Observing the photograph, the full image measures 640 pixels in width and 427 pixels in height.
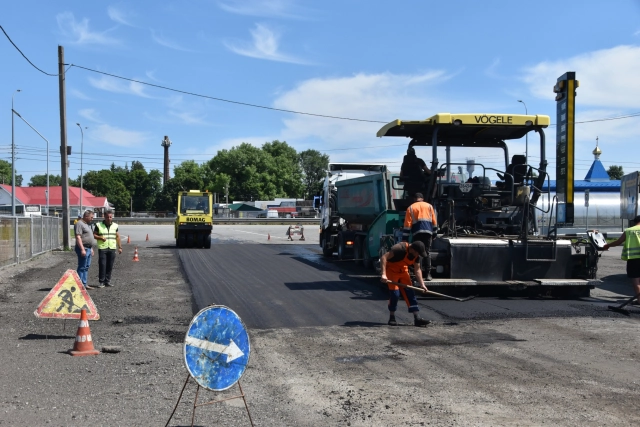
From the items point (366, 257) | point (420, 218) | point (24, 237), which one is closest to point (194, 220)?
point (24, 237)

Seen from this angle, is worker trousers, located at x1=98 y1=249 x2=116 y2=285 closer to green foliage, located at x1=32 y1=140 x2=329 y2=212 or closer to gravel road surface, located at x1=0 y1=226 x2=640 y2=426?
gravel road surface, located at x1=0 y1=226 x2=640 y2=426

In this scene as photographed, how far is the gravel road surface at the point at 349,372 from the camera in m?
5.51

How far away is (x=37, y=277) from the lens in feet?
54.3

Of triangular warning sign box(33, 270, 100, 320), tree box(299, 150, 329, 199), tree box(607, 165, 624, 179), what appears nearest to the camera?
triangular warning sign box(33, 270, 100, 320)

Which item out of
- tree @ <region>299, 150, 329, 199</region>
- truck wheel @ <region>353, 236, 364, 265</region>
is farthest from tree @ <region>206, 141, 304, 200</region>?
truck wheel @ <region>353, 236, 364, 265</region>

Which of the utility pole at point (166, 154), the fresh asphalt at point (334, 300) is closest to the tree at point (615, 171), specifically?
the utility pole at point (166, 154)

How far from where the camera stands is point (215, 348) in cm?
492

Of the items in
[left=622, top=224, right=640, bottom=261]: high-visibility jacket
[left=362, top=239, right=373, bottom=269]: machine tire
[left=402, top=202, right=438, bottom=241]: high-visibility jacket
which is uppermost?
[left=402, top=202, right=438, bottom=241]: high-visibility jacket

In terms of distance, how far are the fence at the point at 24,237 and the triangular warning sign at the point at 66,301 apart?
9.31m

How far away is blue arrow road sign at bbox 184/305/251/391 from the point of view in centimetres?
481

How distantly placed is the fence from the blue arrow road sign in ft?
46.2

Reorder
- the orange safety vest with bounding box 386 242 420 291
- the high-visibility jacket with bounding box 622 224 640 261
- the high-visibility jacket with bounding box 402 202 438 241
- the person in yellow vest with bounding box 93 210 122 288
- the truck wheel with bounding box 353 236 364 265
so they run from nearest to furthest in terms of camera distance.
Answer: the orange safety vest with bounding box 386 242 420 291, the high-visibility jacket with bounding box 622 224 640 261, the high-visibility jacket with bounding box 402 202 438 241, the person in yellow vest with bounding box 93 210 122 288, the truck wheel with bounding box 353 236 364 265

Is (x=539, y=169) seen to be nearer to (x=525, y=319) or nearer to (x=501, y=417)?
(x=525, y=319)

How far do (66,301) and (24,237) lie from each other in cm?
1291
